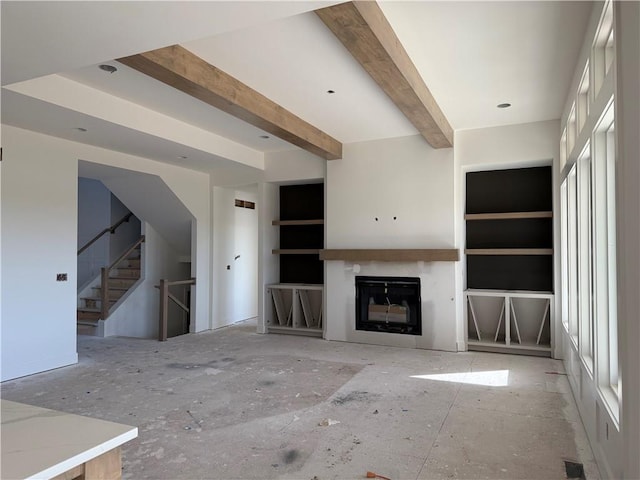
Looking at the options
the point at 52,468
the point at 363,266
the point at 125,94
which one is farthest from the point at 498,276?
the point at 52,468

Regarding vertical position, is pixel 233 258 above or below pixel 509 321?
above

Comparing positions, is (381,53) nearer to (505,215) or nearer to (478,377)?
(478,377)

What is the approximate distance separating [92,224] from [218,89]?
670cm

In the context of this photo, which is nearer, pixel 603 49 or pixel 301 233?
pixel 603 49

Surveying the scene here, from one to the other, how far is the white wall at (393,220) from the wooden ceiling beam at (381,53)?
1.40m

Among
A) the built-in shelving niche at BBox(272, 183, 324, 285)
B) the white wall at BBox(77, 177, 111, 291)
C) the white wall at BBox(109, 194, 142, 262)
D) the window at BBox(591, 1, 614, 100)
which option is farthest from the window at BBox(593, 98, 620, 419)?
the white wall at BBox(77, 177, 111, 291)

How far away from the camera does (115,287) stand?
8.33m

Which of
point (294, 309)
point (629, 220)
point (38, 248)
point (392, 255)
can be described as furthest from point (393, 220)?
point (38, 248)

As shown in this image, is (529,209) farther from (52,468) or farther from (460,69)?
(52,468)

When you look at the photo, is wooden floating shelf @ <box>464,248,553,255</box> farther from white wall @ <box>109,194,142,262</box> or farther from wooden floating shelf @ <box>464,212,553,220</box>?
white wall @ <box>109,194,142,262</box>

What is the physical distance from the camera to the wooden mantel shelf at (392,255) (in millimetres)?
5707

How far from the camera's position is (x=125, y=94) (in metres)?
4.34

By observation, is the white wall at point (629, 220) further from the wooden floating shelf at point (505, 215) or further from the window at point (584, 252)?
the wooden floating shelf at point (505, 215)

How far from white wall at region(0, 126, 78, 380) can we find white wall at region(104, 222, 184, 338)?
90.0 inches
